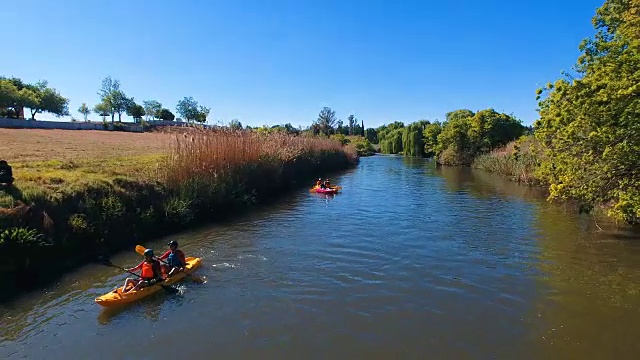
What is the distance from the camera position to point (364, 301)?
9.88 metres

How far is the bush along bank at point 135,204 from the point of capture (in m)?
11.0

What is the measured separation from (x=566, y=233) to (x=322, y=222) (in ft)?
30.4

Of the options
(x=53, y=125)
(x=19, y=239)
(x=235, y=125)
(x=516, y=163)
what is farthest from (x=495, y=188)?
(x=53, y=125)

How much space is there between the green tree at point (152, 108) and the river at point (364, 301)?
8838cm

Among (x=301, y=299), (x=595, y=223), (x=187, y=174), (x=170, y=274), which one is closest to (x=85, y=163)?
(x=187, y=174)

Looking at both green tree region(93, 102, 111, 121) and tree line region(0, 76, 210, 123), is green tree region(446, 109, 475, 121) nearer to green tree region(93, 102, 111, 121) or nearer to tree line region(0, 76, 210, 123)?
tree line region(0, 76, 210, 123)

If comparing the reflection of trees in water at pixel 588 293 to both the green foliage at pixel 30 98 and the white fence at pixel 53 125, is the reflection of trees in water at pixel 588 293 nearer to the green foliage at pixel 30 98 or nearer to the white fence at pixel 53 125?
the white fence at pixel 53 125

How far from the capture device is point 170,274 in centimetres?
1095

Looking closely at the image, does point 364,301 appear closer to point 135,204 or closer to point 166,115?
point 135,204

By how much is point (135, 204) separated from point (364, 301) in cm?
929

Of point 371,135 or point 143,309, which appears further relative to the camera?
point 371,135

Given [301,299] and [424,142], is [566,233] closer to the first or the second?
[301,299]

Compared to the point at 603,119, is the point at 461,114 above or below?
above

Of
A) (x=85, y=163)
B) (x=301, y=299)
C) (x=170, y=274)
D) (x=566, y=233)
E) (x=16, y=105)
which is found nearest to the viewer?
(x=301, y=299)
